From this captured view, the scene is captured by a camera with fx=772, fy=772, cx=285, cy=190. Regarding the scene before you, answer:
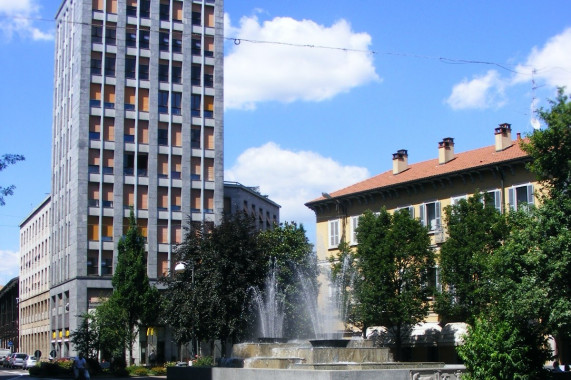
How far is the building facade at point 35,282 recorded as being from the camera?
83688 millimetres

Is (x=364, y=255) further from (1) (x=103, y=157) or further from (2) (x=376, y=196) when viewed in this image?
(1) (x=103, y=157)

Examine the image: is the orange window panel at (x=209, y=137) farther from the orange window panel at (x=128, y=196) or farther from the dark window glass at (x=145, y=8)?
the dark window glass at (x=145, y=8)

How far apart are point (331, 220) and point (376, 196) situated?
489 centimetres

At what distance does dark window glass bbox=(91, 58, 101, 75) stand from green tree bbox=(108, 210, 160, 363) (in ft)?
58.8

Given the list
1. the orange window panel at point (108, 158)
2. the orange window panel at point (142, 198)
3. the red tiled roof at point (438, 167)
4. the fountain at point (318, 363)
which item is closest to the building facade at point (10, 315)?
the orange window panel at point (142, 198)

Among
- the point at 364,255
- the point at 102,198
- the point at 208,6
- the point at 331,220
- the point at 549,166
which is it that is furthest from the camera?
the point at 208,6

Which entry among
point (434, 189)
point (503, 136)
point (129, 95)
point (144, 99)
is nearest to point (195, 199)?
point (144, 99)

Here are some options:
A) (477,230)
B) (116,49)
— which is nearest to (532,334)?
(477,230)

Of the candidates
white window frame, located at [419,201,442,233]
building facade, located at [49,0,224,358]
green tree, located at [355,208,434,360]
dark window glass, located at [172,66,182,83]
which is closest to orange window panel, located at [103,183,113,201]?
building facade, located at [49,0,224,358]

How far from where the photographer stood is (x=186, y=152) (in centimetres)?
7012

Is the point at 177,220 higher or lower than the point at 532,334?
higher

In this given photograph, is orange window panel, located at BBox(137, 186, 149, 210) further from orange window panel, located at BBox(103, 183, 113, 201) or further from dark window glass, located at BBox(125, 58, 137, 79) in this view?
dark window glass, located at BBox(125, 58, 137, 79)

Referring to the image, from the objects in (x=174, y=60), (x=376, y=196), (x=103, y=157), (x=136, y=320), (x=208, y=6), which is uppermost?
(x=208, y=6)

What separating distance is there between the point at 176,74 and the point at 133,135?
23.3 feet
